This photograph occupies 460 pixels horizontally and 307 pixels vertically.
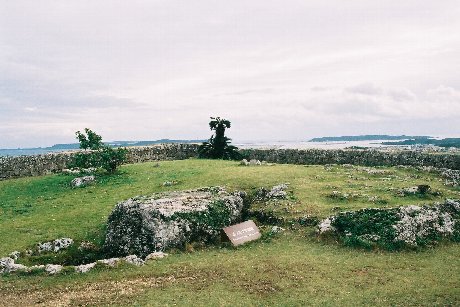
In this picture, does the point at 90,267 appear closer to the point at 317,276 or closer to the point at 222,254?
the point at 222,254

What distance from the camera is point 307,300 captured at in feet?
48.8

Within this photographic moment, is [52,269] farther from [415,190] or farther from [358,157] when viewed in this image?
[358,157]

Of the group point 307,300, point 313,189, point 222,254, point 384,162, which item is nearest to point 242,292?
point 307,300

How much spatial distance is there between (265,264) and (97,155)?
25960mm

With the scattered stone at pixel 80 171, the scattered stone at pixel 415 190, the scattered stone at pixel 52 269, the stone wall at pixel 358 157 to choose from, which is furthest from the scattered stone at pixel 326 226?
the scattered stone at pixel 80 171

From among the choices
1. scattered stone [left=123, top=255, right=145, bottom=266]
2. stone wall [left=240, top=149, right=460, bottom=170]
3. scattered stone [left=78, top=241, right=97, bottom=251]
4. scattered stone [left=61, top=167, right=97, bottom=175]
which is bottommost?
scattered stone [left=78, top=241, right=97, bottom=251]

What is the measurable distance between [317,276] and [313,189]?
10967 millimetres

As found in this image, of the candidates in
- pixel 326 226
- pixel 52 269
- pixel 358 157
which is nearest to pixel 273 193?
pixel 326 226

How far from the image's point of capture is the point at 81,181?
35.1 meters

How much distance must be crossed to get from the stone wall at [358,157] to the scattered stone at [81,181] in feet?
68.5

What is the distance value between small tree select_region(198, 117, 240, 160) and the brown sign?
24.0 metres

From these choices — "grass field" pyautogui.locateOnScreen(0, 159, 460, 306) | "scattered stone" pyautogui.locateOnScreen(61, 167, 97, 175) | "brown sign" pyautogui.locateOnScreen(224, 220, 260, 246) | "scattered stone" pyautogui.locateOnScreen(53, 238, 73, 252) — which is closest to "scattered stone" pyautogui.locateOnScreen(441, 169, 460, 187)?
"grass field" pyautogui.locateOnScreen(0, 159, 460, 306)

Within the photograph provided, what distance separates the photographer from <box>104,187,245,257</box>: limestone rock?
2145 centimetres

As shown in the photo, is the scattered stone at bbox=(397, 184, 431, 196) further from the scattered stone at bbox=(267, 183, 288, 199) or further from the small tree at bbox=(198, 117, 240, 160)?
the small tree at bbox=(198, 117, 240, 160)
